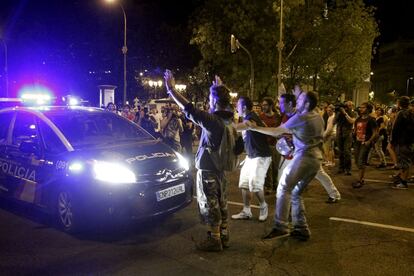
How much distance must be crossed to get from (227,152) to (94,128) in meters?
2.47

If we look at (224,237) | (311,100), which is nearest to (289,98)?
(311,100)

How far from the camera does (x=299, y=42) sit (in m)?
26.2

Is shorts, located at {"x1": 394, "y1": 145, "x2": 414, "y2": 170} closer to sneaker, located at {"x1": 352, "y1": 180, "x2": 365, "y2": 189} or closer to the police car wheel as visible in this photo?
sneaker, located at {"x1": 352, "y1": 180, "x2": 365, "y2": 189}

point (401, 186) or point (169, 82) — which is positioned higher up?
point (169, 82)

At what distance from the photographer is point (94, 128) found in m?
6.51

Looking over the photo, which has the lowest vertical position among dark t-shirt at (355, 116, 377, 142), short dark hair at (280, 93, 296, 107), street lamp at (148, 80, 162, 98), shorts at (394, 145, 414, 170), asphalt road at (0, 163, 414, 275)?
asphalt road at (0, 163, 414, 275)

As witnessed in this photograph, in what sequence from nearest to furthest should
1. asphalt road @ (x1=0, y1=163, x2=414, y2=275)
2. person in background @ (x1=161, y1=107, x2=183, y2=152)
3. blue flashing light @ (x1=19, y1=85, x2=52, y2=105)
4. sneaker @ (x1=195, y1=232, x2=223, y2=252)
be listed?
asphalt road @ (x1=0, y1=163, x2=414, y2=275) < sneaker @ (x1=195, y1=232, x2=223, y2=252) < person in background @ (x1=161, y1=107, x2=183, y2=152) < blue flashing light @ (x1=19, y1=85, x2=52, y2=105)

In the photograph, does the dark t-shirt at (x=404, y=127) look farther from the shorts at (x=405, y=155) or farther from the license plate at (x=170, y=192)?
the license plate at (x=170, y=192)

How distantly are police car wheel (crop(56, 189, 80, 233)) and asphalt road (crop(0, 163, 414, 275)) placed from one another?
0.13 meters

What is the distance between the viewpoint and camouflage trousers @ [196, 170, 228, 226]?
500 centimetres

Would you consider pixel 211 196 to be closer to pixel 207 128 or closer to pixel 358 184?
pixel 207 128

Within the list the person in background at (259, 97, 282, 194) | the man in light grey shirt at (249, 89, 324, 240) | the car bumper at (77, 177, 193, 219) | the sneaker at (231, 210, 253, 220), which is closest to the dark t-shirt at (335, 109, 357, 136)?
the person in background at (259, 97, 282, 194)

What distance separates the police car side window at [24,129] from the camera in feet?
20.7

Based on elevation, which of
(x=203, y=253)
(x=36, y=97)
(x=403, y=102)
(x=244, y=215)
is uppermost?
(x=36, y=97)
